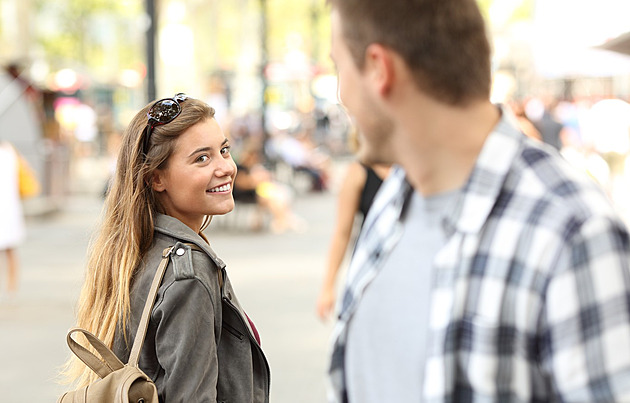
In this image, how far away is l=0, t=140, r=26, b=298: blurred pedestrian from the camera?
9.48 m

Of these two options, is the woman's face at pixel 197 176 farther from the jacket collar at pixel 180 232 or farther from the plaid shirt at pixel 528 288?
the plaid shirt at pixel 528 288

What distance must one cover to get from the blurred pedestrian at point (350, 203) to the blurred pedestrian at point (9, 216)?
4.91 metres

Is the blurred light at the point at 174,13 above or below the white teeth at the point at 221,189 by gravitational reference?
below

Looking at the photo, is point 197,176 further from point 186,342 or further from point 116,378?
point 116,378

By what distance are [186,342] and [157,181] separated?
570mm

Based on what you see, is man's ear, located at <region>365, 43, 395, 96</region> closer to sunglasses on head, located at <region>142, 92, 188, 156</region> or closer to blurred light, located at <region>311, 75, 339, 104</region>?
sunglasses on head, located at <region>142, 92, 188, 156</region>

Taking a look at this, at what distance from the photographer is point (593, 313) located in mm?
1500

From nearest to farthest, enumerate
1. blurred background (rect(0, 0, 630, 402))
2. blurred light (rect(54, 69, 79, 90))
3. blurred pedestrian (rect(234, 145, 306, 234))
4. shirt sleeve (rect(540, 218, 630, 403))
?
shirt sleeve (rect(540, 218, 630, 403)), blurred background (rect(0, 0, 630, 402)), blurred pedestrian (rect(234, 145, 306, 234)), blurred light (rect(54, 69, 79, 90))

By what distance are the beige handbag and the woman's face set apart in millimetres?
396

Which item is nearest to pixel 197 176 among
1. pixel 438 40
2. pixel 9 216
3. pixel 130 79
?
pixel 438 40

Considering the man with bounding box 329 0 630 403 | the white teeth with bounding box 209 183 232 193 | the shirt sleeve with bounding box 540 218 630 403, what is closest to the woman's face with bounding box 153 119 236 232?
the white teeth with bounding box 209 183 232 193

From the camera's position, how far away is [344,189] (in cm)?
570

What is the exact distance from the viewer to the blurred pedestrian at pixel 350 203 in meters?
5.59

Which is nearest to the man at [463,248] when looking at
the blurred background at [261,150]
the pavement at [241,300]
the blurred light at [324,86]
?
the blurred background at [261,150]
